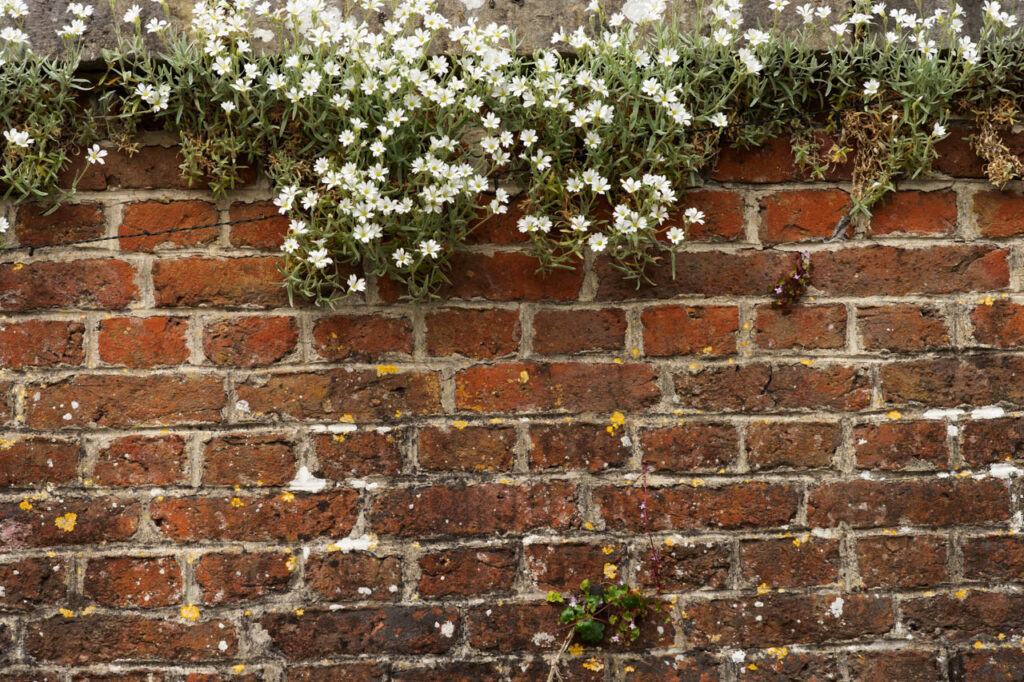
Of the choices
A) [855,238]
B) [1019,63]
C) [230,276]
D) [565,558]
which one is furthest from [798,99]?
[230,276]

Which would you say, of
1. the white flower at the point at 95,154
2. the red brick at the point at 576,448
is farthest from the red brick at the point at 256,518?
the white flower at the point at 95,154

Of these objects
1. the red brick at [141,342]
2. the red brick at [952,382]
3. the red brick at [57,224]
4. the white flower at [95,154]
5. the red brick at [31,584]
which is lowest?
the red brick at [31,584]

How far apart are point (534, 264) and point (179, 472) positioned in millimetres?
789

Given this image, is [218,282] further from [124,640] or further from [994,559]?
[994,559]

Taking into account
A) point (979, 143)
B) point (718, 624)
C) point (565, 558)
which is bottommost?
point (718, 624)

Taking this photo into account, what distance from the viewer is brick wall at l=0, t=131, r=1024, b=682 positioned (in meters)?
1.60

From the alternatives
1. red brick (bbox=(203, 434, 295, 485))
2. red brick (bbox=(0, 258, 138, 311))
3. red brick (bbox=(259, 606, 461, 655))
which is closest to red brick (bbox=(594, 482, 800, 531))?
red brick (bbox=(259, 606, 461, 655))

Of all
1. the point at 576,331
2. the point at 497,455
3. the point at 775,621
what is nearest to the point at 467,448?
the point at 497,455

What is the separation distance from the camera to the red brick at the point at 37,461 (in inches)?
62.8

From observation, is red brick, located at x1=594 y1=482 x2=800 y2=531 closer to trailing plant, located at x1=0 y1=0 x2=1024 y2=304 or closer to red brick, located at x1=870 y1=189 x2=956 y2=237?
trailing plant, located at x1=0 y1=0 x2=1024 y2=304

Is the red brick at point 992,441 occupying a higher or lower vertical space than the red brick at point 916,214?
lower

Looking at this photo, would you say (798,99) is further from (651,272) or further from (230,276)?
(230,276)

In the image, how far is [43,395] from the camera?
161 cm

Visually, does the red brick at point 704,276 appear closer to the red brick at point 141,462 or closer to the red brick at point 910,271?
the red brick at point 910,271
